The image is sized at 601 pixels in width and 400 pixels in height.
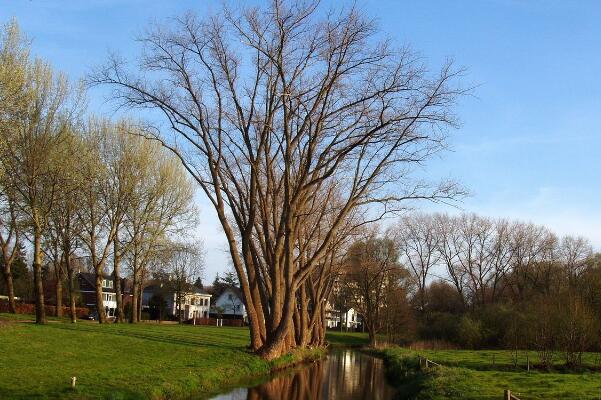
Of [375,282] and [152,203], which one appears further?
[375,282]

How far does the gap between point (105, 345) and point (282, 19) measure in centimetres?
1439

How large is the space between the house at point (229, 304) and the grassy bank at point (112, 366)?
8249 centimetres

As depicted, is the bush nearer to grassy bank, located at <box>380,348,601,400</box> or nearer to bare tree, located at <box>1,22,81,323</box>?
grassy bank, located at <box>380,348,601,400</box>

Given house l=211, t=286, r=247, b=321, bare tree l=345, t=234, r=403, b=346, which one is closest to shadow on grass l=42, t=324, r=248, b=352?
bare tree l=345, t=234, r=403, b=346

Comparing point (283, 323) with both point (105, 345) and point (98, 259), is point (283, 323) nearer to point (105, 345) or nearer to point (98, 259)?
point (105, 345)

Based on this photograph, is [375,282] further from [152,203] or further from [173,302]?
[173,302]

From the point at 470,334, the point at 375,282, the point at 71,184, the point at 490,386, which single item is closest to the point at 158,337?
the point at 71,184

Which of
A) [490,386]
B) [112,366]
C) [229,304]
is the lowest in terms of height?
[229,304]

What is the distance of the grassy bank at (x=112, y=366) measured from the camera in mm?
13852

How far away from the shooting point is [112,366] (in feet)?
58.6

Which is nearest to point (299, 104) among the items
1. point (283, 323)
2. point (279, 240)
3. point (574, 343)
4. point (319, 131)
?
point (319, 131)

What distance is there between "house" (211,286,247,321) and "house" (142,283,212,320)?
2.50 m

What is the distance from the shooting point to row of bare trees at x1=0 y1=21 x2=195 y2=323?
27.3 metres

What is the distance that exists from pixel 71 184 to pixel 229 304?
84417mm
